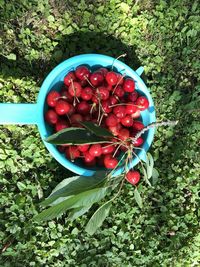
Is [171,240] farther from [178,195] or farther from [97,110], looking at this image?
[97,110]

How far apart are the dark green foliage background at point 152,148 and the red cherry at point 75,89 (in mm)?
286

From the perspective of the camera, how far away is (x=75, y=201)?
1.82 m

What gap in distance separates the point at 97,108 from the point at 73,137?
295 millimetres

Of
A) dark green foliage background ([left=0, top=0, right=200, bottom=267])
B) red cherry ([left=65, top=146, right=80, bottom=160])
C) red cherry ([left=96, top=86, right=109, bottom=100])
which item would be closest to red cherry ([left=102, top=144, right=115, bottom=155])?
red cherry ([left=65, top=146, right=80, bottom=160])

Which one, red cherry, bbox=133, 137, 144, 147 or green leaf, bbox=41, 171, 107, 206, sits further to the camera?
red cherry, bbox=133, 137, 144, 147

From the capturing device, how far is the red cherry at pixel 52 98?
2158 millimetres

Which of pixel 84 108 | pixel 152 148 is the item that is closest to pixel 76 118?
pixel 84 108

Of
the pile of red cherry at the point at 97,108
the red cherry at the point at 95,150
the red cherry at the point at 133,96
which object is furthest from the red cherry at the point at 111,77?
the red cherry at the point at 95,150

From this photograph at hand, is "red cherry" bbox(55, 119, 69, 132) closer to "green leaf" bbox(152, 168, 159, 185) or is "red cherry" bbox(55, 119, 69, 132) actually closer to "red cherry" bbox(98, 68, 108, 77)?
"red cherry" bbox(98, 68, 108, 77)

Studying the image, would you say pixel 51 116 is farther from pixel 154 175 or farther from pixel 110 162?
pixel 154 175

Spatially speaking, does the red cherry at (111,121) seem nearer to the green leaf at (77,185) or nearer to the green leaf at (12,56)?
the green leaf at (77,185)

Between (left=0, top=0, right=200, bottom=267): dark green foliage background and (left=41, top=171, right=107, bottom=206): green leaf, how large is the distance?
0.94 ft

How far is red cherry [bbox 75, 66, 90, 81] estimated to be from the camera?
2.21 metres

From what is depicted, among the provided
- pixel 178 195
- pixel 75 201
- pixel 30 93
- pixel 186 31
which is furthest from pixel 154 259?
pixel 186 31
